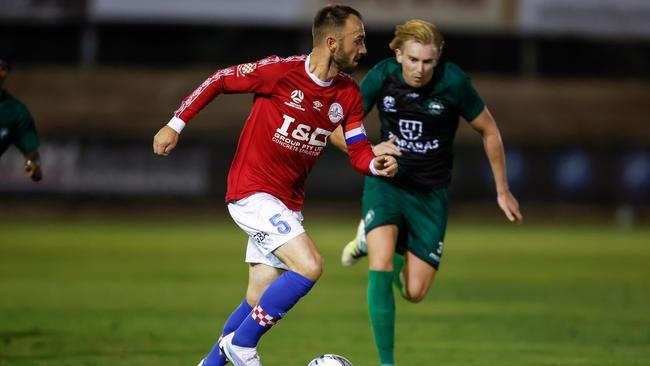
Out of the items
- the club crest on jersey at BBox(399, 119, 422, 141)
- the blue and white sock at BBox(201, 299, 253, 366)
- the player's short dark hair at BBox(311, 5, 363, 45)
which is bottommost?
the blue and white sock at BBox(201, 299, 253, 366)

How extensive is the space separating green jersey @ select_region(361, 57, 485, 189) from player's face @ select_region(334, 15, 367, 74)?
4.37ft

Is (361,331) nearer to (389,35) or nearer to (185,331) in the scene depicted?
(185,331)

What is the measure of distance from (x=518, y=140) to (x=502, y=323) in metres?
22.2

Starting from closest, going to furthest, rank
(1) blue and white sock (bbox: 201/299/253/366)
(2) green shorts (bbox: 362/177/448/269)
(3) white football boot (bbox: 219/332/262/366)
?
1. (3) white football boot (bbox: 219/332/262/366)
2. (1) blue and white sock (bbox: 201/299/253/366)
3. (2) green shorts (bbox: 362/177/448/269)

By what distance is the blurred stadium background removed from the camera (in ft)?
57.6

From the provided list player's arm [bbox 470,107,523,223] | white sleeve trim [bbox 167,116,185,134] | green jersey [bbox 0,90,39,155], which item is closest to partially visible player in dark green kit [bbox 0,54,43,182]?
green jersey [bbox 0,90,39,155]

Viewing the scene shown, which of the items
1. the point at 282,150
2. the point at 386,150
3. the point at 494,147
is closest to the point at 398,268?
the point at 494,147

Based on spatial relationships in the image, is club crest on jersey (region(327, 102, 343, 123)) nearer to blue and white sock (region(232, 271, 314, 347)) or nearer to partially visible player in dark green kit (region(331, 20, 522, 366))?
partially visible player in dark green kit (region(331, 20, 522, 366))

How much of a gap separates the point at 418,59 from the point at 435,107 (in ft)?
2.01

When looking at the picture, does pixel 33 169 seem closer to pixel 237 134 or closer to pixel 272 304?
pixel 272 304

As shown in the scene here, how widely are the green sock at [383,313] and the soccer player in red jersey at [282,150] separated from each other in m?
1.00

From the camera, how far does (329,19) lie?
21.6 ft

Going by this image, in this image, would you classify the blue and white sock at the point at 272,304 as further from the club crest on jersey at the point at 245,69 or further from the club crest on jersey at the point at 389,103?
the club crest on jersey at the point at 389,103

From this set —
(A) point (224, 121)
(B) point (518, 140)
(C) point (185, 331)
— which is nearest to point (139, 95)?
(A) point (224, 121)
